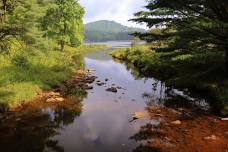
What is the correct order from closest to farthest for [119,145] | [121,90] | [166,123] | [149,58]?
[119,145]
[166,123]
[121,90]
[149,58]

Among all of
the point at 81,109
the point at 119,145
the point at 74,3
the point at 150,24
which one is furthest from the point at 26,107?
the point at 74,3

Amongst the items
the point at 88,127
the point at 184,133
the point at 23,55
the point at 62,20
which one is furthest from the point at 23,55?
the point at 62,20

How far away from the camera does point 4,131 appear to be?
18.7m

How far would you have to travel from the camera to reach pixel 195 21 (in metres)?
24.7

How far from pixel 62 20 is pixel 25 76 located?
35945 millimetres

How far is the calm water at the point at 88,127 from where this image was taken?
16.6 metres

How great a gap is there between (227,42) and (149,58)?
27.6m

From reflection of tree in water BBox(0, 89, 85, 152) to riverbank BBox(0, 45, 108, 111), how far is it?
217 cm

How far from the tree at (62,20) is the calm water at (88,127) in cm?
3603

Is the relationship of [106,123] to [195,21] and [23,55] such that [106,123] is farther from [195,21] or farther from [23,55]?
[23,55]

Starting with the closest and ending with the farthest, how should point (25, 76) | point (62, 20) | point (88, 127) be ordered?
point (88, 127), point (25, 76), point (62, 20)

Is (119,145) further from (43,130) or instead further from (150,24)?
(150,24)

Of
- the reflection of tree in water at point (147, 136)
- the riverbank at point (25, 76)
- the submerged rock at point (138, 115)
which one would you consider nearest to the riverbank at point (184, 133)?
the reflection of tree in water at point (147, 136)

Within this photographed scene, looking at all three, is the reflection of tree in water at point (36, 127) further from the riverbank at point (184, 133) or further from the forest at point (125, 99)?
the riverbank at point (184, 133)
